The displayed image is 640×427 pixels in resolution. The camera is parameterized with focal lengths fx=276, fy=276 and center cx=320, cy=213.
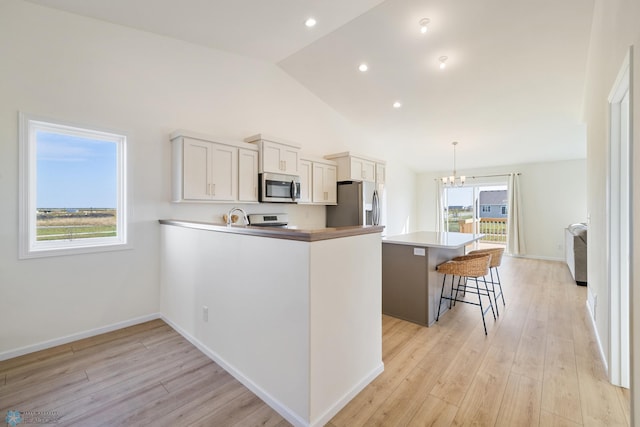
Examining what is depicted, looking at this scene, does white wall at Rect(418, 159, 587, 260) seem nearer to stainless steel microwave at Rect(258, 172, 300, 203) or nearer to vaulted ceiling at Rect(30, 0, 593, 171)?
vaulted ceiling at Rect(30, 0, 593, 171)

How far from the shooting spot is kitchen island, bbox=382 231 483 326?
3.01 meters

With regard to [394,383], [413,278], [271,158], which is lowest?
[394,383]

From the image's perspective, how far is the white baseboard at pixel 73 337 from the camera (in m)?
2.41

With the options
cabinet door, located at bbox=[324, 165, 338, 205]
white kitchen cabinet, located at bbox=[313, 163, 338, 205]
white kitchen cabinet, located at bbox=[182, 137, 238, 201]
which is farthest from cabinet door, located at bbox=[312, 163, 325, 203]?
white kitchen cabinet, located at bbox=[182, 137, 238, 201]

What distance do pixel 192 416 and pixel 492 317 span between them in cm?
316

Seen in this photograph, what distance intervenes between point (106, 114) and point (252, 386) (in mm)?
2988

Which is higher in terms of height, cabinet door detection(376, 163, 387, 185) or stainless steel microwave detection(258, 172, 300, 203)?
cabinet door detection(376, 163, 387, 185)

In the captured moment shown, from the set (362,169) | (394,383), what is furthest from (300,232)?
(362,169)

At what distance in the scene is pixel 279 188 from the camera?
13.3ft

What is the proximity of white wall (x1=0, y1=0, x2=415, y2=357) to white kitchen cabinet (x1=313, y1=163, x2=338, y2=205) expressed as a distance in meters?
1.18

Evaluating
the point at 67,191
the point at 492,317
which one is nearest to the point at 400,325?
the point at 492,317

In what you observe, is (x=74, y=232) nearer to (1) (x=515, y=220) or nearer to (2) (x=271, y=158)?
(2) (x=271, y=158)

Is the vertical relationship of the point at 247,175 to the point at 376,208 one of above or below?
above

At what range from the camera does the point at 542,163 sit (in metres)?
6.68
